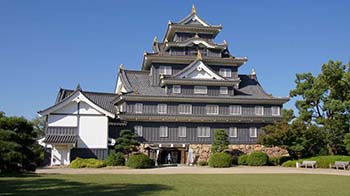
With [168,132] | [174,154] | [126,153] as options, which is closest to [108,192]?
[126,153]

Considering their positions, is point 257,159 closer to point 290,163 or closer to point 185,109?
point 290,163

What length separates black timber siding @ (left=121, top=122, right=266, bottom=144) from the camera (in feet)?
120

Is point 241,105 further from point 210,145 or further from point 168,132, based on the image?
point 168,132

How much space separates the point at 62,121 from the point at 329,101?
24.0 meters

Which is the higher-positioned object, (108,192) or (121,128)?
(121,128)

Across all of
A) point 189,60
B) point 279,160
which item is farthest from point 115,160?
point 279,160

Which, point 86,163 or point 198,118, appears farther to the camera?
point 198,118

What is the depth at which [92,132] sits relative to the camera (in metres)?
34.7

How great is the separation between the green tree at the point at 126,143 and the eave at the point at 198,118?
236cm

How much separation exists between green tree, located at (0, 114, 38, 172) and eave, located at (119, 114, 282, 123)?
543 inches

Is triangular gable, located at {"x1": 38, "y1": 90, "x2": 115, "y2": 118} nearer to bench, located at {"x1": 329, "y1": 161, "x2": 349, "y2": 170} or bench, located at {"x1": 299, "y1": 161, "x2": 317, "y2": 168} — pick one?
bench, located at {"x1": 299, "y1": 161, "x2": 317, "y2": 168}

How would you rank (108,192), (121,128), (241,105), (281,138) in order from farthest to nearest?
1. (241,105)
2. (121,128)
3. (281,138)
4. (108,192)

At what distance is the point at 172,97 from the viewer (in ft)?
122

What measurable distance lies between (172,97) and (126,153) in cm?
708
